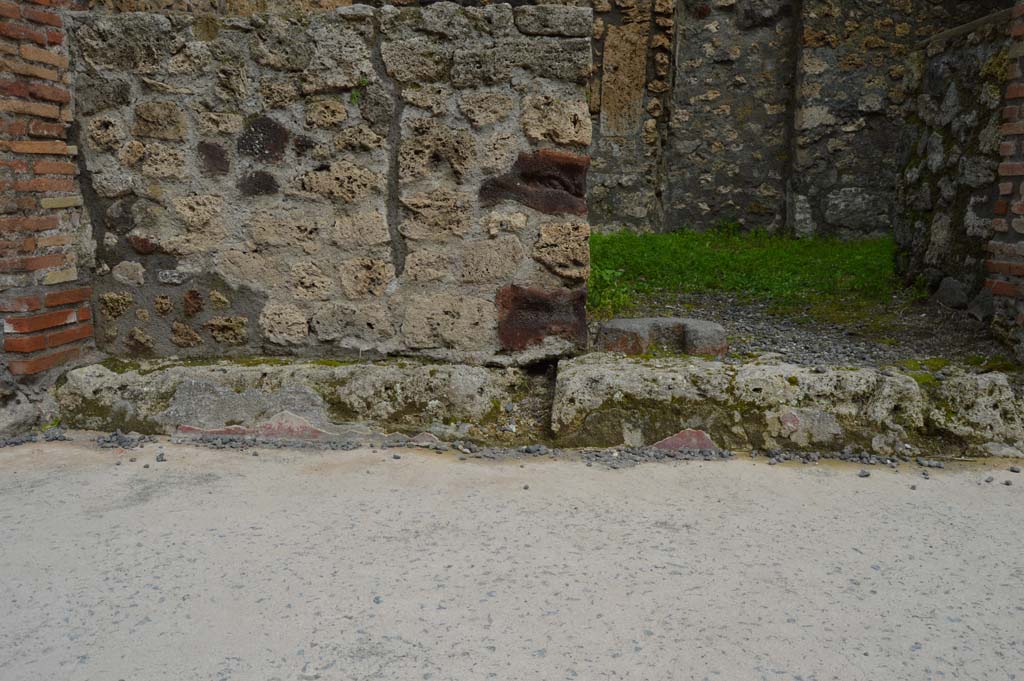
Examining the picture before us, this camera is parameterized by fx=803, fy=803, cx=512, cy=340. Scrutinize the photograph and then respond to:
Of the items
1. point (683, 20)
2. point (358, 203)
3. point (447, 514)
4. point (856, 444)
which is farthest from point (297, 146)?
point (683, 20)

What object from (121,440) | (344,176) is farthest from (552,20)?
(121,440)

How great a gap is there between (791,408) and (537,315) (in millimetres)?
1032

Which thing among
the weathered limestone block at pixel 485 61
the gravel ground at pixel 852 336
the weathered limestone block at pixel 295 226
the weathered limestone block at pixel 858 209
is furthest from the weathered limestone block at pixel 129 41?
the weathered limestone block at pixel 858 209

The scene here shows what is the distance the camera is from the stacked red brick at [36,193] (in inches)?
119

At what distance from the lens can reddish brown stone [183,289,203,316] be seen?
331cm

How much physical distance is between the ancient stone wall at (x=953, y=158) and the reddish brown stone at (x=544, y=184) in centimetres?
192

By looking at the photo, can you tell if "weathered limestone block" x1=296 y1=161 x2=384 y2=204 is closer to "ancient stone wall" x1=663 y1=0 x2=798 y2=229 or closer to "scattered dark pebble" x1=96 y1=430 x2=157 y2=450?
"scattered dark pebble" x1=96 y1=430 x2=157 y2=450

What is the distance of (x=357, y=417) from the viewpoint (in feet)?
10.2

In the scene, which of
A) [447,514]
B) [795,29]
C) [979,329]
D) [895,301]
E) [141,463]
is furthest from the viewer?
[795,29]

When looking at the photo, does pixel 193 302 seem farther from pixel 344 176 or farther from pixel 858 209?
pixel 858 209

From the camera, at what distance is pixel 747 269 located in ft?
20.2

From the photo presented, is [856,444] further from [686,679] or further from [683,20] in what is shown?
[683,20]

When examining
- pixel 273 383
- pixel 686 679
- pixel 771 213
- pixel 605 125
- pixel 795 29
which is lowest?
pixel 686 679

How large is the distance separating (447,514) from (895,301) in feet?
11.0
